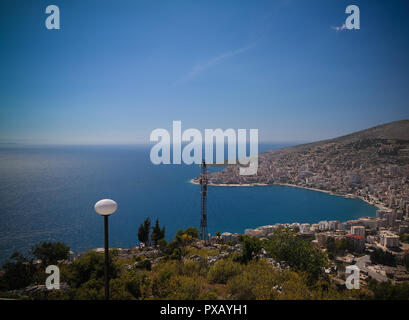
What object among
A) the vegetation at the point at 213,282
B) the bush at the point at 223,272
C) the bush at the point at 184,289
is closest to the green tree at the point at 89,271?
the vegetation at the point at 213,282

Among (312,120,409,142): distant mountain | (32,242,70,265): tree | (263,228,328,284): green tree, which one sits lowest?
(32,242,70,265): tree

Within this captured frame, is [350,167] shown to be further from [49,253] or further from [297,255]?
[49,253]

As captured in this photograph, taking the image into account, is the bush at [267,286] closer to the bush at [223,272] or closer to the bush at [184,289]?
the bush at [223,272]

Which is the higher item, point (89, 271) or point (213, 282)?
point (89, 271)

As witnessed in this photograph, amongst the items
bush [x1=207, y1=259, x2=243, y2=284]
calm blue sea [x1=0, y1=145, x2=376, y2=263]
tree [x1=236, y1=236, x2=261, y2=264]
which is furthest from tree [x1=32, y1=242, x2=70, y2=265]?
calm blue sea [x1=0, y1=145, x2=376, y2=263]

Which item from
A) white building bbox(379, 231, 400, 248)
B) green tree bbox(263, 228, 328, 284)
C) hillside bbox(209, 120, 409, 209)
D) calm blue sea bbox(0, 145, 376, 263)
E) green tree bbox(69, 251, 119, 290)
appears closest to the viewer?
green tree bbox(69, 251, 119, 290)

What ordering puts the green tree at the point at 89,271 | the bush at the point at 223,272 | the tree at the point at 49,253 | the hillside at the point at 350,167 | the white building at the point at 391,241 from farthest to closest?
the hillside at the point at 350,167 < the white building at the point at 391,241 < the tree at the point at 49,253 < the bush at the point at 223,272 < the green tree at the point at 89,271

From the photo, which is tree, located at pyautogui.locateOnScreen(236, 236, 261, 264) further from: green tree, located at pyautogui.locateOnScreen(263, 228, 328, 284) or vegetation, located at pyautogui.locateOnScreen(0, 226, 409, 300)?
green tree, located at pyautogui.locateOnScreen(263, 228, 328, 284)

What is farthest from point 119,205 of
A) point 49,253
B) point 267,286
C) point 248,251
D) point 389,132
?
point 389,132

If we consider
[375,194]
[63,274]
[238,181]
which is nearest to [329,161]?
[375,194]
